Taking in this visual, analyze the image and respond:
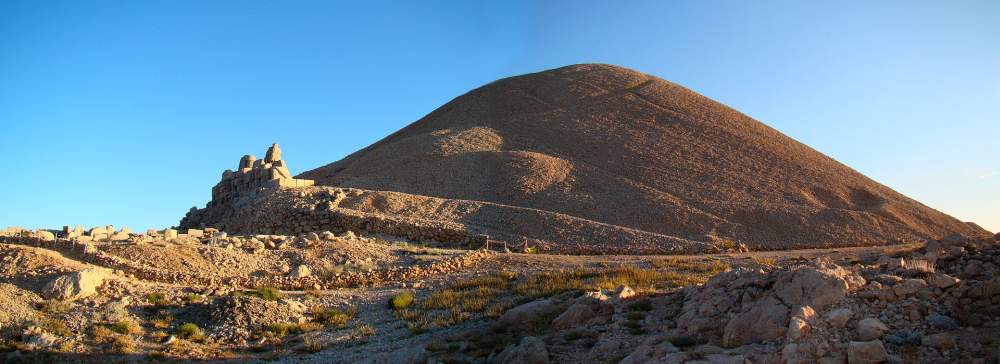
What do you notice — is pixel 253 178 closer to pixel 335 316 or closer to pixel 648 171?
pixel 648 171

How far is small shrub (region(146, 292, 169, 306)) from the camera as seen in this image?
12.3 m

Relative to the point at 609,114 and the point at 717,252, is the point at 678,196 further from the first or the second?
the point at 609,114

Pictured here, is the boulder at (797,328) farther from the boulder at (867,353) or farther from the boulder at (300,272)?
the boulder at (300,272)

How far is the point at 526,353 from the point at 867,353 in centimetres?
366

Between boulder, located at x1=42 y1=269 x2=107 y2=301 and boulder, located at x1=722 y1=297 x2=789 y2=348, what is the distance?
410 inches

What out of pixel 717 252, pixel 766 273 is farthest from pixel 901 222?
pixel 766 273

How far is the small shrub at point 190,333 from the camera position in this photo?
11.0 metres

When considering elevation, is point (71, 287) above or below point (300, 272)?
below

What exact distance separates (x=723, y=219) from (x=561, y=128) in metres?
16.6

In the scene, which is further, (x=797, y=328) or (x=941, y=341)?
(x=797, y=328)

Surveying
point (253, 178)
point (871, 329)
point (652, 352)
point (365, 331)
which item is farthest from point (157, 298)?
point (253, 178)

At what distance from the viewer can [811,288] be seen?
25.5 ft

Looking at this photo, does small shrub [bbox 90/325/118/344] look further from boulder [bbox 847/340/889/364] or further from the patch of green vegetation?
boulder [bbox 847/340/889/364]

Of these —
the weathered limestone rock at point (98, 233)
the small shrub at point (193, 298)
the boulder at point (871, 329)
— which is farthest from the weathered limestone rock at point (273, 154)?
the boulder at point (871, 329)
